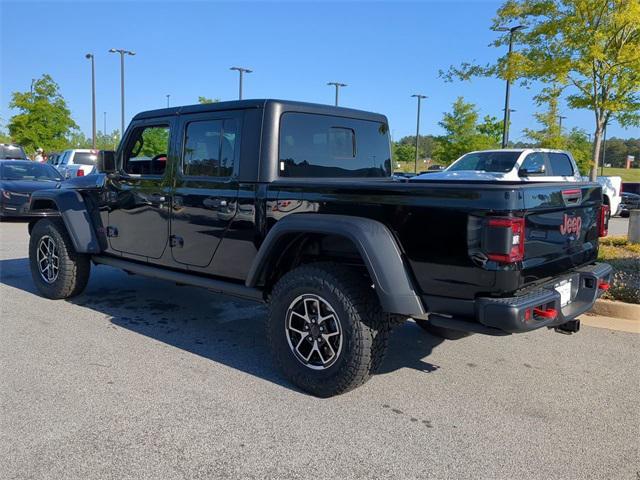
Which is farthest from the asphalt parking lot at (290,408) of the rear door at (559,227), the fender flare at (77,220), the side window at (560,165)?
the side window at (560,165)

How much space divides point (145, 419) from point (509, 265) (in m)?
2.25

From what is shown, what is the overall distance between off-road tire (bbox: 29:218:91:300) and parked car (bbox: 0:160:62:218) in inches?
272

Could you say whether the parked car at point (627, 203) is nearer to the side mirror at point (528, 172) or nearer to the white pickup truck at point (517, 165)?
the white pickup truck at point (517, 165)

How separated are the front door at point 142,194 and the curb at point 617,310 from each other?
13.9 feet

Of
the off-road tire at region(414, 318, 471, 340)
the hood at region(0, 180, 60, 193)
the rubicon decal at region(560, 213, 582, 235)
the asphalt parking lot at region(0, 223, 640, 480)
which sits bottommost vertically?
the asphalt parking lot at region(0, 223, 640, 480)

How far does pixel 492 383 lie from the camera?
154 inches

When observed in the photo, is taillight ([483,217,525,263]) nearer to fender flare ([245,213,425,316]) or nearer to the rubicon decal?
fender flare ([245,213,425,316])

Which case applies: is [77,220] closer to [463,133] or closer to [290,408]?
[290,408]

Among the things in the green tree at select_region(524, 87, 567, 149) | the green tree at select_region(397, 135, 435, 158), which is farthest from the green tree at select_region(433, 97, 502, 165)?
the green tree at select_region(397, 135, 435, 158)

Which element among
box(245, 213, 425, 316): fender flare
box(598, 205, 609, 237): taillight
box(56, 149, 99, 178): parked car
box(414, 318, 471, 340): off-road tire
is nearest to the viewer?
box(245, 213, 425, 316): fender flare

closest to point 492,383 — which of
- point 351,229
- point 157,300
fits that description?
point 351,229

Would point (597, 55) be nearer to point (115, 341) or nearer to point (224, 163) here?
point (224, 163)

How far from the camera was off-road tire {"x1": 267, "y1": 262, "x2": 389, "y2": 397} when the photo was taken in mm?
3438

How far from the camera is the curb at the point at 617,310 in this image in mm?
5406
